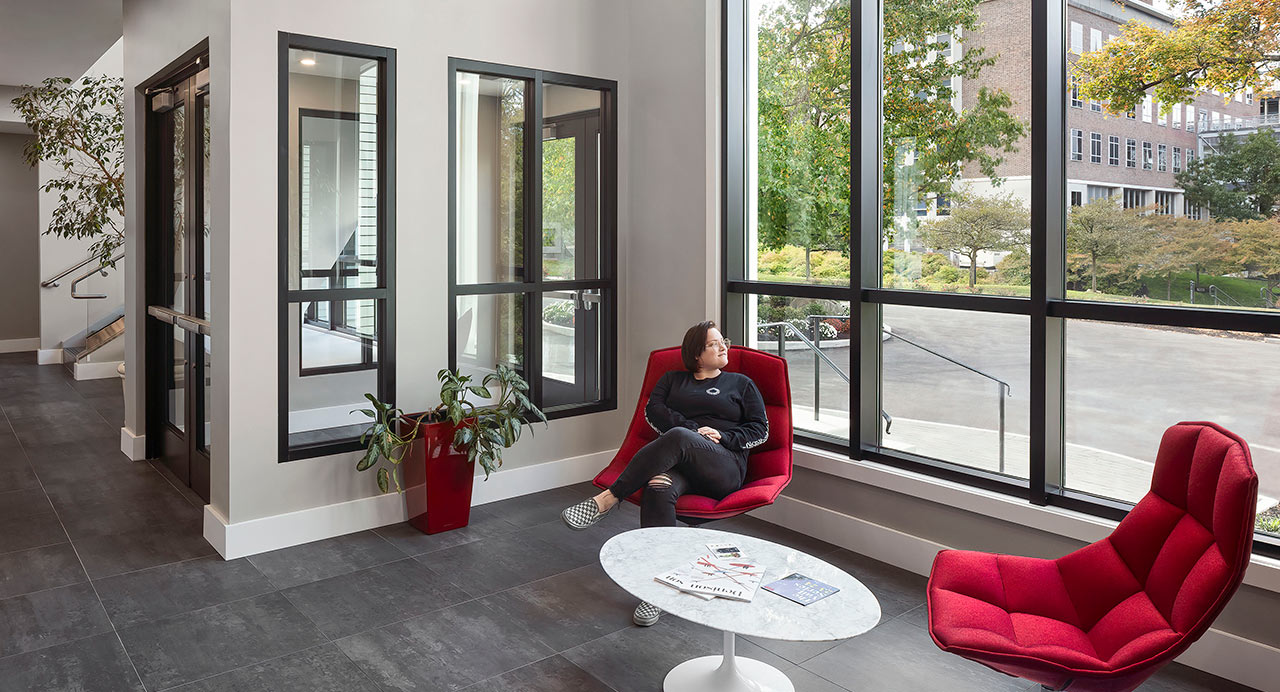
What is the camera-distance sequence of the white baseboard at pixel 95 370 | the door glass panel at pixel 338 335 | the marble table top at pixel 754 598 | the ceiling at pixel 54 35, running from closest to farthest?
the marble table top at pixel 754 598
the door glass panel at pixel 338 335
the ceiling at pixel 54 35
the white baseboard at pixel 95 370

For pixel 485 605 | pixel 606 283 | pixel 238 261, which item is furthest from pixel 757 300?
pixel 238 261

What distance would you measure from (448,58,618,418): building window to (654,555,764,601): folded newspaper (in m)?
2.25

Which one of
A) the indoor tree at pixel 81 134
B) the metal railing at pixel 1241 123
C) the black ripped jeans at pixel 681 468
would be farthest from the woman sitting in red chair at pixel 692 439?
the indoor tree at pixel 81 134

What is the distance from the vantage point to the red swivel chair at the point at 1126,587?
200 centimetres

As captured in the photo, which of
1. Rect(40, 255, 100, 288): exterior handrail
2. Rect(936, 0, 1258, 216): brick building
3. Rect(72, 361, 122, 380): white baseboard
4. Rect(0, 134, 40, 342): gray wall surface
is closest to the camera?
Rect(936, 0, 1258, 216): brick building

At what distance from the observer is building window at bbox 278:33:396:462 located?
394 centimetres

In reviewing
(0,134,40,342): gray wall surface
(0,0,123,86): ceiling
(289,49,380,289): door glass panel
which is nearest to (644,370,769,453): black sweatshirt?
(289,49,380,289): door glass panel

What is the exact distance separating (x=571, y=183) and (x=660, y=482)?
2196mm

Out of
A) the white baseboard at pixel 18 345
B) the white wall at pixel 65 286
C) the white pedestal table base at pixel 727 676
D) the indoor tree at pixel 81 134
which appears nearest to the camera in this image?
the white pedestal table base at pixel 727 676

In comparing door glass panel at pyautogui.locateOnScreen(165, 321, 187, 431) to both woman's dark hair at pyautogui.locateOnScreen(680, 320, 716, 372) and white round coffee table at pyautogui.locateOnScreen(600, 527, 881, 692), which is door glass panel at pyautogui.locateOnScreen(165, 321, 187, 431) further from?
white round coffee table at pyautogui.locateOnScreen(600, 527, 881, 692)

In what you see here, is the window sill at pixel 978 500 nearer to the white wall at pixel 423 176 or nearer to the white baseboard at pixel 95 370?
the white wall at pixel 423 176

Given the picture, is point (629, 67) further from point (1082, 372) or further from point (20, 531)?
point (20, 531)

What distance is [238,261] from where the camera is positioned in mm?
3756

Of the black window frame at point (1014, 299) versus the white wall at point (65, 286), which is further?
the white wall at point (65, 286)
